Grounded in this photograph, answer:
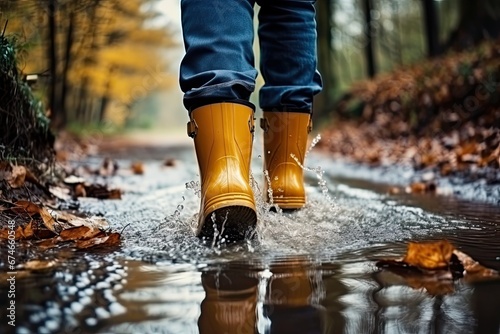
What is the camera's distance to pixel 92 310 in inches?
35.6

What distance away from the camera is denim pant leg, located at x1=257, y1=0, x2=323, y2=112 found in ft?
6.33

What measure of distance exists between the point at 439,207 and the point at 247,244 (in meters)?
0.99

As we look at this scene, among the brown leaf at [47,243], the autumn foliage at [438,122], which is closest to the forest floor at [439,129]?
the autumn foliage at [438,122]

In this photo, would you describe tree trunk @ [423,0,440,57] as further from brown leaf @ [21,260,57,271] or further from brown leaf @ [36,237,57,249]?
brown leaf @ [21,260,57,271]

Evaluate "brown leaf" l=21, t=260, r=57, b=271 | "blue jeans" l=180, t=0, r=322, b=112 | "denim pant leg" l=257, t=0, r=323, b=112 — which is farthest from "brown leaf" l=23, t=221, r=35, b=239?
"denim pant leg" l=257, t=0, r=323, b=112

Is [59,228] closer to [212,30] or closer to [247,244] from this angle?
[247,244]

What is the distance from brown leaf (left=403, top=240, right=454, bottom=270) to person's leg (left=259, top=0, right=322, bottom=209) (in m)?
0.79

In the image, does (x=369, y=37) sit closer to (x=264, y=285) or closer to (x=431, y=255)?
(x=431, y=255)

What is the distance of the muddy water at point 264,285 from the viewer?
0.86 m

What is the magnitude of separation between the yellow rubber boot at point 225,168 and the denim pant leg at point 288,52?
366 millimetres

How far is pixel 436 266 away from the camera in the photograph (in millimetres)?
1143

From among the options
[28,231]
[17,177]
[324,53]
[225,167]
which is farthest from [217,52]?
[324,53]

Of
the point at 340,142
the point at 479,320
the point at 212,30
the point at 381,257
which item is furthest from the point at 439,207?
the point at 340,142

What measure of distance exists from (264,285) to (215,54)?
28.7 inches
